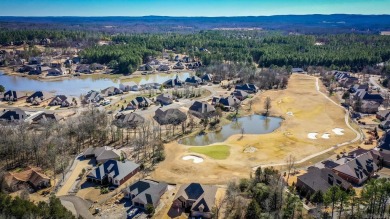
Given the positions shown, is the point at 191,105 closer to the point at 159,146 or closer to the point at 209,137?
the point at 209,137

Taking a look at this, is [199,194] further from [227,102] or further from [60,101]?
[60,101]

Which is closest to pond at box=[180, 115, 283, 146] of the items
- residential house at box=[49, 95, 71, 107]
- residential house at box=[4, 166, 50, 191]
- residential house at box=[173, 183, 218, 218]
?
residential house at box=[173, 183, 218, 218]

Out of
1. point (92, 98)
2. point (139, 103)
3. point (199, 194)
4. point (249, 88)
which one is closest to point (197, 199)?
point (199, 194)

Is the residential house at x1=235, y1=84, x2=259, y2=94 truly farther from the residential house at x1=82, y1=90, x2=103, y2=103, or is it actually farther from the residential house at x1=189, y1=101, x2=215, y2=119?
the residential house at x1=82, y1=90, x2=103, y2=103

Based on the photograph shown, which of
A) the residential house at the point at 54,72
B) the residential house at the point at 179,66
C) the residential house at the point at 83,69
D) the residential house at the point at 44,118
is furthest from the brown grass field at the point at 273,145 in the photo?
the residential house at the point at 54,72

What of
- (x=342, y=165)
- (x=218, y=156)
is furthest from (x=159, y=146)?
(x=342, y=165)
